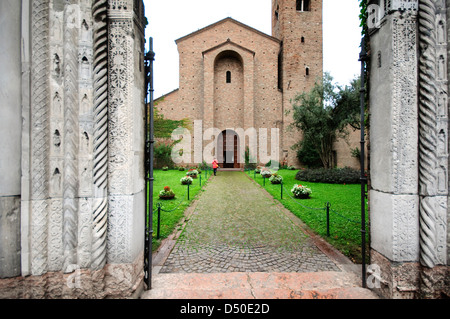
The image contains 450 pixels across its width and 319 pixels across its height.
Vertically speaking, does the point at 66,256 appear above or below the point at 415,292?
above

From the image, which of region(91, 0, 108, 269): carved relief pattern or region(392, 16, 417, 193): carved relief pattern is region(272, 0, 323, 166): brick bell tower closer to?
region(392, 16, 417, 193): carved relief pattern

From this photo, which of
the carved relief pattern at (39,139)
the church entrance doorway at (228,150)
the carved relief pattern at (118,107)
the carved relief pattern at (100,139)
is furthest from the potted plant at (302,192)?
the church entrance doorway at (228,150)

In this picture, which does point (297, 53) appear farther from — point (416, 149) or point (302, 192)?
point (416, 149)

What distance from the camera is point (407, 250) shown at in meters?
2.33

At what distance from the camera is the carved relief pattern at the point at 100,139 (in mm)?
2271

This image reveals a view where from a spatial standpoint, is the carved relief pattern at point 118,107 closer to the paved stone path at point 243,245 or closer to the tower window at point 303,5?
the paved stone path at point 243,245

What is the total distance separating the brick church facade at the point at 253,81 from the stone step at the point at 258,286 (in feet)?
62.9

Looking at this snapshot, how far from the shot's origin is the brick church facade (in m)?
22.4

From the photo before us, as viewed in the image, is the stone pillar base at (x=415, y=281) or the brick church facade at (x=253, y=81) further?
the brick church facade at (x=253, y=81)

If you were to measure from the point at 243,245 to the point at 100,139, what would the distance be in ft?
11.1

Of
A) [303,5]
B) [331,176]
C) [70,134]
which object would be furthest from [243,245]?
[303,5]
